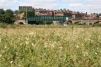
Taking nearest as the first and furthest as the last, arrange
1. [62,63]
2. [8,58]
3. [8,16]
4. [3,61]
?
[62,63] < [3,61] < [8,58] < [8,16]

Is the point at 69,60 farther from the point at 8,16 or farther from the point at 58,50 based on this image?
the point at 8,16

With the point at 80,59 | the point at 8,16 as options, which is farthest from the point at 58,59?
the point at 8,16

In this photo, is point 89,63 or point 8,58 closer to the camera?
point 89,63

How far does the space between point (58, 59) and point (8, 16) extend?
341 ft

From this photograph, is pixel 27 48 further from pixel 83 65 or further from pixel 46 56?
pixel 83 65

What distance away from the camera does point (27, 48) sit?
5.72m

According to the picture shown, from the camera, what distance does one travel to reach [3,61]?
459 cm

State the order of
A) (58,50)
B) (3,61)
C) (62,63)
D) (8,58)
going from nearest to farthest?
(62,63), (3,61), (8,58), (58,50)

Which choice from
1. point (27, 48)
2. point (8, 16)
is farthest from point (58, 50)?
point (8, 16)

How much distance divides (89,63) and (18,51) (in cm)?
156

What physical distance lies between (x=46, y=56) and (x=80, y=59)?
0.56 m

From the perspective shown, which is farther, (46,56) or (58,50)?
(58,50)

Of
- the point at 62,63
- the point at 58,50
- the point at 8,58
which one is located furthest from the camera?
the point at 58,50

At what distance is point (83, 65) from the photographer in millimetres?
4402
